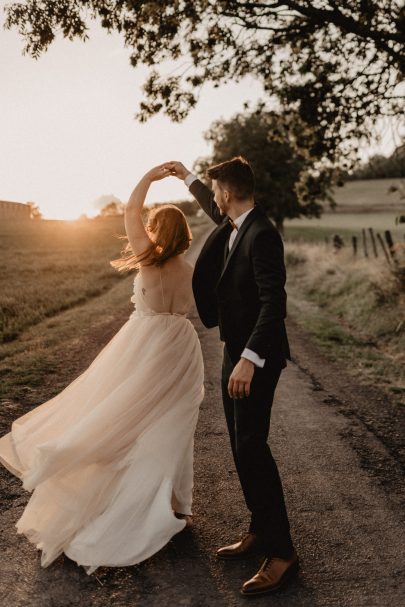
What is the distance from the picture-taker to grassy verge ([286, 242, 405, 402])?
9141 mm

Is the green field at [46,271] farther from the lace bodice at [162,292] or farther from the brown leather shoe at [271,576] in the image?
the brown leather shoe at [271,576]

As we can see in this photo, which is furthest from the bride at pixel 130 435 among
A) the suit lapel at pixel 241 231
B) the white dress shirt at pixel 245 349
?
the suit lapel at pixel 241 231

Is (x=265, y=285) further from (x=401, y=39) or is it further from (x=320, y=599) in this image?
(x=401, y=39)

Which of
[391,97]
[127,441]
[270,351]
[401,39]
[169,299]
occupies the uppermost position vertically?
[401,39]

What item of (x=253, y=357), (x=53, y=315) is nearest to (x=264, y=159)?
(x=53, y=315)

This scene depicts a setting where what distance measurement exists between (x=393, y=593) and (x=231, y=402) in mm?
1420

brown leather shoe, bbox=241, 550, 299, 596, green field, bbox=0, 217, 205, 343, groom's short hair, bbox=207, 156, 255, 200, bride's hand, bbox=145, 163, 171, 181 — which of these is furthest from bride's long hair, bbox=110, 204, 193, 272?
green field, bbox=0, 217, 205, 343

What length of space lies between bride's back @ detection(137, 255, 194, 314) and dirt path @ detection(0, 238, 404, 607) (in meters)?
1.57

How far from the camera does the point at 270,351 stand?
3451 millimetres

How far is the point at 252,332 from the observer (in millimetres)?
3438

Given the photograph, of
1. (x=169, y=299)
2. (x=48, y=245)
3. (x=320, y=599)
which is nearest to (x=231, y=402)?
(x=169, y=299)

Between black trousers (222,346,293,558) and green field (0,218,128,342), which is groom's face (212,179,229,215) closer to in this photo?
black trousers (222,346,293,558)

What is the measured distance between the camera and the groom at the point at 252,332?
3.32 meters

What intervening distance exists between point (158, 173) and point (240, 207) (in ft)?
2.61
